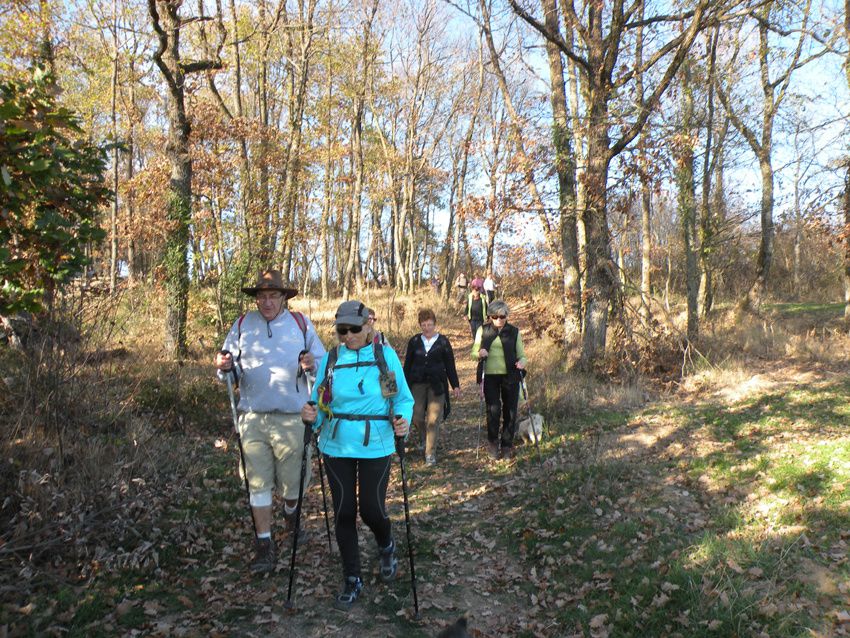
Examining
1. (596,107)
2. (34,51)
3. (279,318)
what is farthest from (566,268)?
(34,51)

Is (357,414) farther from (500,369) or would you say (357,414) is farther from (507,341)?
(507,341)

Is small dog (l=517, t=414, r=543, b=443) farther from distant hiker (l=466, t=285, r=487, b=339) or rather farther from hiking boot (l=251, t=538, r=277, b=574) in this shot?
distant hiker (l=466, t=285, r=487, b=339)

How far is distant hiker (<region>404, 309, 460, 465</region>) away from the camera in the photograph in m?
8.42

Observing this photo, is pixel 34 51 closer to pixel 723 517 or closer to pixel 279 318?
pixel 279 318

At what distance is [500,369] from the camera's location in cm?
838

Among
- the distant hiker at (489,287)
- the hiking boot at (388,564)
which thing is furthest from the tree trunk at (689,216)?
the hiking boot at (388,564)

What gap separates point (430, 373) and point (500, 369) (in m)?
1.00

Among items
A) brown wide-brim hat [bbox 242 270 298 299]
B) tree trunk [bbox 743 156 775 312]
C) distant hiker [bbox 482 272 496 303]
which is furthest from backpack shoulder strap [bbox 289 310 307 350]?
tree trunk [bbox 743 156 775 312]

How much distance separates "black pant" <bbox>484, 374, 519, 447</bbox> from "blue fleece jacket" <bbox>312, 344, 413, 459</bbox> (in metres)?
4.05

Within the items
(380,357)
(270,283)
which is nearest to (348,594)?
(380,357)

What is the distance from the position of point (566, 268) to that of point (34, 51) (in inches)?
513

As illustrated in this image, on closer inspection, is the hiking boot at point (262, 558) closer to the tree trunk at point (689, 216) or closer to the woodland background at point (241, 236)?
the woodland background at point (241, 236)

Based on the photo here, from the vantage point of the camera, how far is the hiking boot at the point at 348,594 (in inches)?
187

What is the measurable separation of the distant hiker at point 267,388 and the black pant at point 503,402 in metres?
3.82
